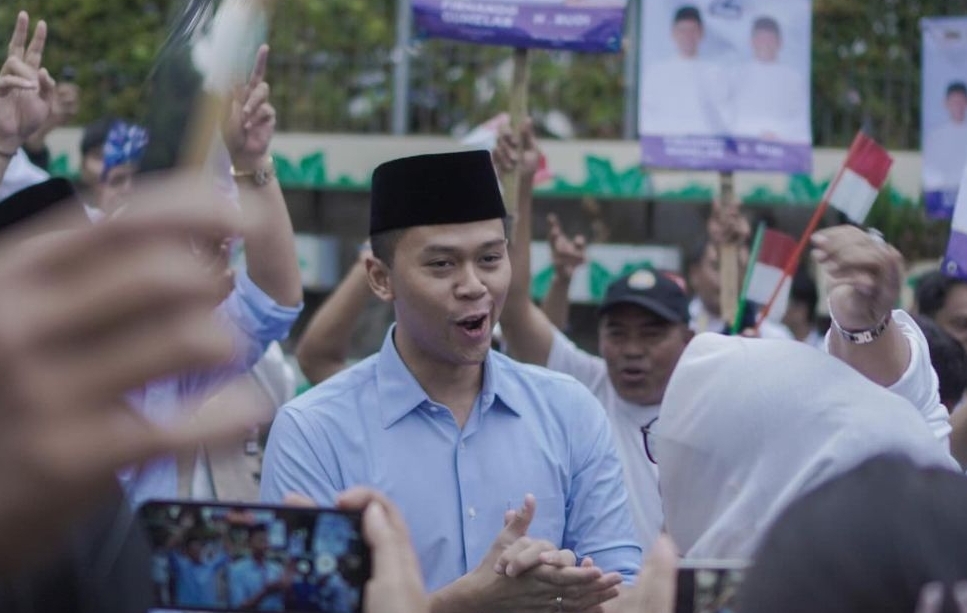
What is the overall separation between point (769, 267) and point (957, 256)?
1.04 meters

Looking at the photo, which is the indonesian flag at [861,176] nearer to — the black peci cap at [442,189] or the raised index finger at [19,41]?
the black peci cap at [442,189]

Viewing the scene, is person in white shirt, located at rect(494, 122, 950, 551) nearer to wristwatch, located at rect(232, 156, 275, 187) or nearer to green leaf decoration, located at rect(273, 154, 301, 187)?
wristwatch, located at rect(232, 156, 275, 187)

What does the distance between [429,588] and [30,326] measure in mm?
2215

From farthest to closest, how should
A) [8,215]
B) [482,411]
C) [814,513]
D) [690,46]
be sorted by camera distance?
1. [690,46]
2. [482,411]
3. [8,215]
4. [814,513]

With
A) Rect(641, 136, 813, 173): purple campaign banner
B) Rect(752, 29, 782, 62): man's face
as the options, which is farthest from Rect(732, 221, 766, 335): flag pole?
Rect(752, 29, 782, 62): man's face

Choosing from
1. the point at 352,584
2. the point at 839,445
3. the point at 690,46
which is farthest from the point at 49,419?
the point at 690,46

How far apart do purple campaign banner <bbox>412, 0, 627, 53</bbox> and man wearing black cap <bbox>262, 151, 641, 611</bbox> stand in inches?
74.4

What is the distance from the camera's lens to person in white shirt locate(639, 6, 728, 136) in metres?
5.87

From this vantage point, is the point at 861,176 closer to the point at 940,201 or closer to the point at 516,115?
the point at 516,115

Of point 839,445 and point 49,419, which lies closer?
point 49,419

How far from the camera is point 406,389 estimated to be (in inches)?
123

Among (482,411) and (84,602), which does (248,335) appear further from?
(84,602)

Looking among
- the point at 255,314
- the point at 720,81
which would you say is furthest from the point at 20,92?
the point at 720,81

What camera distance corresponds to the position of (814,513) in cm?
129
